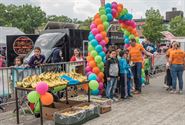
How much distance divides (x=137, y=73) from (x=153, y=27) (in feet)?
146

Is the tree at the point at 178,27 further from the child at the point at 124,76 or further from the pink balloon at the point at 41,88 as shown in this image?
the pink balloon at the point at 41,88

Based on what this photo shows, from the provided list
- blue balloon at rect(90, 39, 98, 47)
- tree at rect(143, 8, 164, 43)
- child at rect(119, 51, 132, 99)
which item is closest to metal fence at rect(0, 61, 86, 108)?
blue balloon at rect(90, 39, 98, 47)

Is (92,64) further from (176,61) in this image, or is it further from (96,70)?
(176,61)

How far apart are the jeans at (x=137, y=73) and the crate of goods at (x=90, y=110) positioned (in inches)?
148

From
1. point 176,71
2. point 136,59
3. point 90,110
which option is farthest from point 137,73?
point 90,110

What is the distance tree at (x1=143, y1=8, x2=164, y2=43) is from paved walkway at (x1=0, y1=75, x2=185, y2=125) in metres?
44.7

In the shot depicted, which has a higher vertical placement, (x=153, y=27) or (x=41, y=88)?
(x=153, y=27)

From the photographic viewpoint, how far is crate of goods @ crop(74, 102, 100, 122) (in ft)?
25.5

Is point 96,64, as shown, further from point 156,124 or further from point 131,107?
point 156,124

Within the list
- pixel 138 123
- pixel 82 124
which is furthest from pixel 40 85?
pixel 138 123

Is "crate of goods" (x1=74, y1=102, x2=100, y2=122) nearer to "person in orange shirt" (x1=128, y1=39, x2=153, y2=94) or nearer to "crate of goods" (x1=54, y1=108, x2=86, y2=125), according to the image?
"crate of goods" (x1=54, y1=108, x2=86, y2=125)

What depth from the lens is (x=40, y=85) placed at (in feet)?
22.7

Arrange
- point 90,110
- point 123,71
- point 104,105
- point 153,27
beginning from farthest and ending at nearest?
point 153,27
point 123,71
point 104,105
point 90,110

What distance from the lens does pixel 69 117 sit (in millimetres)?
7184
